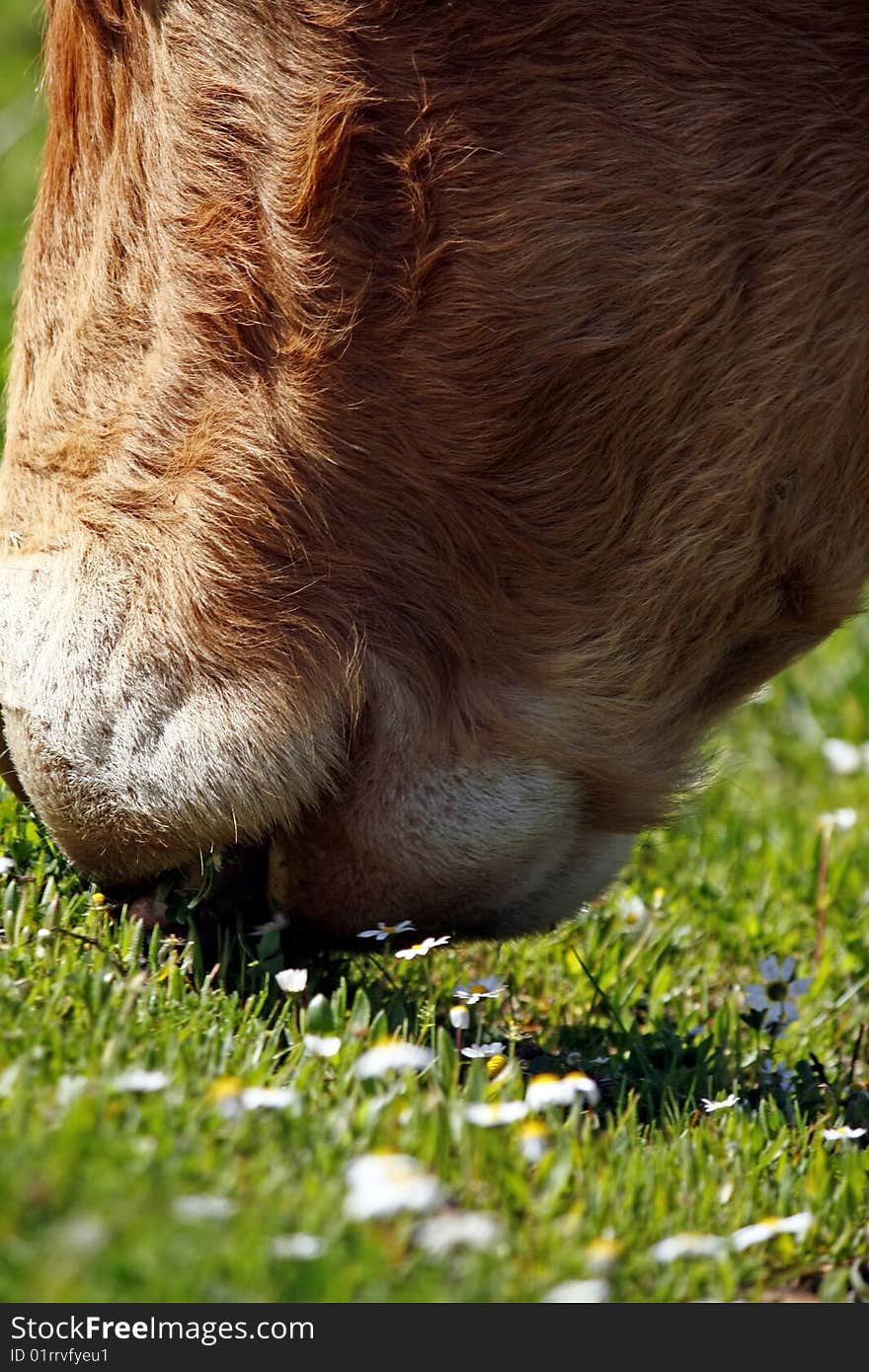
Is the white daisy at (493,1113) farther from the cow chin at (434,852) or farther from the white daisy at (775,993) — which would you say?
the white daisy at (775,993)

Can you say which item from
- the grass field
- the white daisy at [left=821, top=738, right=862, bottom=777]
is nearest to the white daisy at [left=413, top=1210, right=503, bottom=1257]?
the grass field

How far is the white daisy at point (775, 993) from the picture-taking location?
10.8ft

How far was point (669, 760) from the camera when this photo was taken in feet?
8.80

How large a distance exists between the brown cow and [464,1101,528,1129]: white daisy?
470 millimetres

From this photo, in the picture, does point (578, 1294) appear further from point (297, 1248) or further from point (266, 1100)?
point (266, 1100)

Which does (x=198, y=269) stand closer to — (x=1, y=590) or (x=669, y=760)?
(x=1, y=590)

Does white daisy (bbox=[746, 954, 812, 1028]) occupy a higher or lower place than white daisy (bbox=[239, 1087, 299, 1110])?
lower

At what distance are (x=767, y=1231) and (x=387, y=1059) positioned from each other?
0.50 metres

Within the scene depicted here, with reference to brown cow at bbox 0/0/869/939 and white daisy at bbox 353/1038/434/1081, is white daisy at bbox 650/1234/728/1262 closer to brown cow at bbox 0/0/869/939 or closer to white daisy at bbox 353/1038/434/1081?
white daisy at bbox 353/1038/434/1081

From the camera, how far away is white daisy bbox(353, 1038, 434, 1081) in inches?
83.8

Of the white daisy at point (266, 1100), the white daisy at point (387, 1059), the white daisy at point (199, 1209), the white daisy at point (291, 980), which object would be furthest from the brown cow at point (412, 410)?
the white daisy at point (199, 1209)

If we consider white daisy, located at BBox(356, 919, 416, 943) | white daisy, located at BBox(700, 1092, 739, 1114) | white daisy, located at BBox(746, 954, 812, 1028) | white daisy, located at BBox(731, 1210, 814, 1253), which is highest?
white daisy, located at BBox(356, 919, 416, 943)
